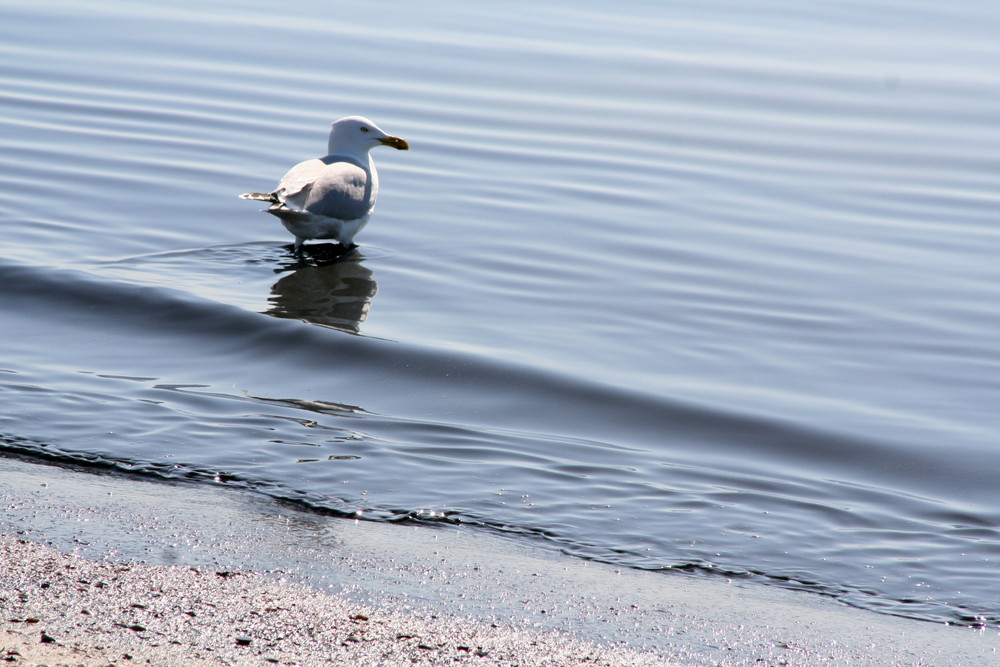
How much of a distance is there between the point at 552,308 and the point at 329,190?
2210 mm

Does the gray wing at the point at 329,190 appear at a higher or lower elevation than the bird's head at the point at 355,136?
lower

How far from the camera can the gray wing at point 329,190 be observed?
9727 mm

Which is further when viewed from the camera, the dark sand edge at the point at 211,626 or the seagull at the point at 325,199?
the seagull at the point at 325,199

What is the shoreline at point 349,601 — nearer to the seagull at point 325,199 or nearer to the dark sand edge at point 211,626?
the dark sand edge at point 211,626

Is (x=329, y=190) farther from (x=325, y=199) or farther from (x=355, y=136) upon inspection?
(x=355, y=136)

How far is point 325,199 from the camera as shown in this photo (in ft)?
32.0

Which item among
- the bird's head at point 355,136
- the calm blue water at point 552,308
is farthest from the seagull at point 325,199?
the calm blue water at point 552,308

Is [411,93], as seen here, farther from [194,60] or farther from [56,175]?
Result: [56,175]

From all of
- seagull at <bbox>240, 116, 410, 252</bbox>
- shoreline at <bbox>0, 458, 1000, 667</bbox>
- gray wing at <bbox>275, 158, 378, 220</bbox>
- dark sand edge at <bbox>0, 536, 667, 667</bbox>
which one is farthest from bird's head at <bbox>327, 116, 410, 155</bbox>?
dark sand edge at <bbox>0, 536, 667, 667</bbox>

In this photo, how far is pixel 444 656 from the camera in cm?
365

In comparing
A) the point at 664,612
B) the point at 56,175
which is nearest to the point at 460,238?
the point at 56,175

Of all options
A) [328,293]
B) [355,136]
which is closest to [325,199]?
[328,293]

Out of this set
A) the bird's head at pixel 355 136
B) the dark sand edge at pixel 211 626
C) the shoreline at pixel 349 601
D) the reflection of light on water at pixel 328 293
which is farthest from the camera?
the bird's head at pixel 355 136

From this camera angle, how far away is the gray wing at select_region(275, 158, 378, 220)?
383 inches
